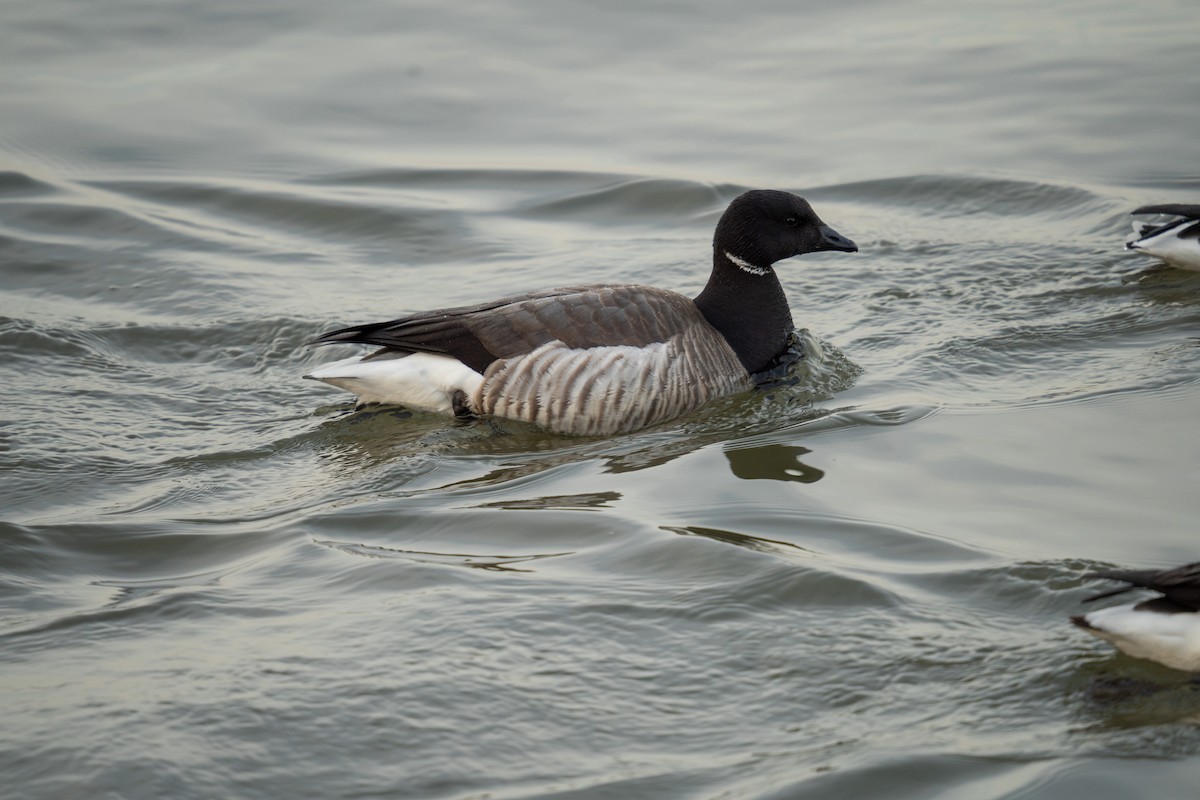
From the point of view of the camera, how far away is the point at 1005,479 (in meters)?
6.96

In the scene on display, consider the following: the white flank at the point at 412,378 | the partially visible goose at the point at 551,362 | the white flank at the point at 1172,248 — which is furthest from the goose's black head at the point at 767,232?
the white flank at the point at 1172,248

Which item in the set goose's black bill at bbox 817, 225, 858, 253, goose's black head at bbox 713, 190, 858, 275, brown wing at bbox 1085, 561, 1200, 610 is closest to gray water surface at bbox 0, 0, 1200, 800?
brown wing at bbox 1085, 561, 1200, 610

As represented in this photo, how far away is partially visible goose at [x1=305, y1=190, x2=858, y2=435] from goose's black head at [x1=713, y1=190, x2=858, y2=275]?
75cm

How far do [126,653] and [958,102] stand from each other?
35.9 ft

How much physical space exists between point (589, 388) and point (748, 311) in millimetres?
1460

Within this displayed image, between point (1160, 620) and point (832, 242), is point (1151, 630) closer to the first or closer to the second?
point (1160, 620)

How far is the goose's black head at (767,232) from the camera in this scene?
9.11 m

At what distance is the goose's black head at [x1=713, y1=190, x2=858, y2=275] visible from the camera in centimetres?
911

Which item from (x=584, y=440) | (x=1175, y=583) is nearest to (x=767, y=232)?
(x=584, y=440)

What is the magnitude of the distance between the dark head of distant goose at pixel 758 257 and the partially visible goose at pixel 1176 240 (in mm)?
2433

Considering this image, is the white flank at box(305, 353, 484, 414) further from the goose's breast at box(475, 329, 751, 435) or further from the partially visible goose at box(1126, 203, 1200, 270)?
the partially visible goose at box(1126, 203, 1200, 270)

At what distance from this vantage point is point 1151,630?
4.77 meters

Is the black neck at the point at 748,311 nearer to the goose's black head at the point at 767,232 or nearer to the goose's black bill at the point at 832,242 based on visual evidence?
the goose's black head at the point at 767,232

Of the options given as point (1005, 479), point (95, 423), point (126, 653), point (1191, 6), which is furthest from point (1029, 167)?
point (126, 653)
